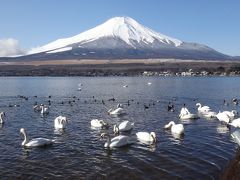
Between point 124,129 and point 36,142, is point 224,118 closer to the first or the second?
point 124,129

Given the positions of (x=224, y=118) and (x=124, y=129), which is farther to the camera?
(x=224, y=118)

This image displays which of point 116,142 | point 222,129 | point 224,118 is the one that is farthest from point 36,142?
point 224,118

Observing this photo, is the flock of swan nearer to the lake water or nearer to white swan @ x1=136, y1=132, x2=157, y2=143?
white swan @ x1=136, y1=132, x2=157, y2=143

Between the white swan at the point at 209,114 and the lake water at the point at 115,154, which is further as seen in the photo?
the white swan at the point at 209,114

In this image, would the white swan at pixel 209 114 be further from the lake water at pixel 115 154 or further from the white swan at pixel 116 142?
the white swan at pixel 116 142

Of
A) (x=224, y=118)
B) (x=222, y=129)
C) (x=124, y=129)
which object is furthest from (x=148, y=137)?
(x=224, y=118)

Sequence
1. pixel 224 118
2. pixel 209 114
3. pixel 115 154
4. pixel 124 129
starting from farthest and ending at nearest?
pixel 209 114 → pixel 224 118 → pixel 124 129 → pixel 115 154

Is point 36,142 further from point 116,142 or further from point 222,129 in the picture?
point 222,129

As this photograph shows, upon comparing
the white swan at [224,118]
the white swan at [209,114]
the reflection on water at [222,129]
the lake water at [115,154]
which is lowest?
the lake water at [115,154]

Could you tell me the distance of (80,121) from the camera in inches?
1452

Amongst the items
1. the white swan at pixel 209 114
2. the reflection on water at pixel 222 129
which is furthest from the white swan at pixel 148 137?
the white swan at pixel 209 114

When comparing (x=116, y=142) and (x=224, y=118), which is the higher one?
(x=224, y=118)

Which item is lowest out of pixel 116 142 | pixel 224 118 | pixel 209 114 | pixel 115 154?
pixel 115 154

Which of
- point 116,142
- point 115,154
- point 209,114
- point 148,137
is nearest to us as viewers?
point 115,154
